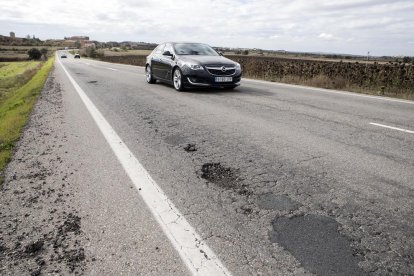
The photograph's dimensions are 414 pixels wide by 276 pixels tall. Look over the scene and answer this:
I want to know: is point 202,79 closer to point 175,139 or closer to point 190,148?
point 175,139

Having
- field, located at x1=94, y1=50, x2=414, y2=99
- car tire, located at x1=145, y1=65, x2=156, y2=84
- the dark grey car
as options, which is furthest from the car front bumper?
field, located at x1=94, y1=50, x2=414, y2=99

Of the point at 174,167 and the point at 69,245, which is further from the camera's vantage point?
the point at 174,167

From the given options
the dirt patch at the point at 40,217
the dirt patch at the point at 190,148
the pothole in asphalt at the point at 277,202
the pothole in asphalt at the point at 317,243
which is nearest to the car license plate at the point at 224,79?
the dirt patch at the point at 190,148

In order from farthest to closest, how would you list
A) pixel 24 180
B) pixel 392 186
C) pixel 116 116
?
pixel 116 116
pixel 24 180
pixel 392 186

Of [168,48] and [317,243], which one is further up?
[168,48]

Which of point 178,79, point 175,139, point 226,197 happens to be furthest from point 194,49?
point 226,197

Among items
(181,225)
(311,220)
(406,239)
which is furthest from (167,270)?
(406,239)

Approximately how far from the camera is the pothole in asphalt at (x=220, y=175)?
3549mm

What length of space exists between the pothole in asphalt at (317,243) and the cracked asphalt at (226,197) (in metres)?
0.01

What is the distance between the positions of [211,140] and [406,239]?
10.3 ft

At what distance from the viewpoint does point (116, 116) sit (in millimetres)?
7109

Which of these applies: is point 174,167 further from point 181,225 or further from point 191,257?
point 191,257

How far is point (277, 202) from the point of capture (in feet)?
10.2

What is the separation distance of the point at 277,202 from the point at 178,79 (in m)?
8.52
